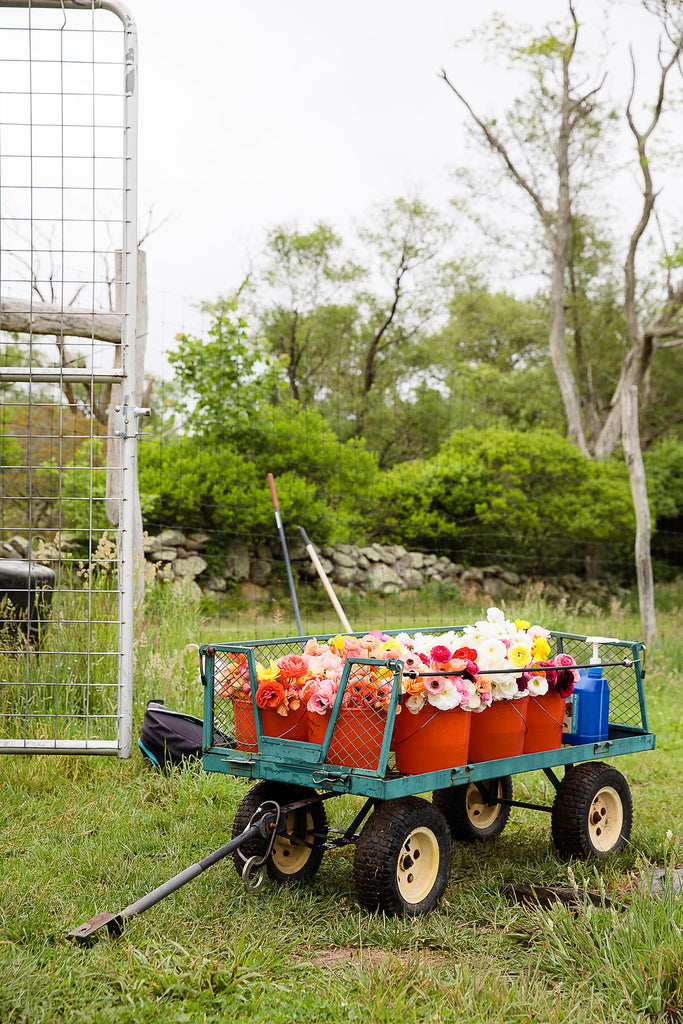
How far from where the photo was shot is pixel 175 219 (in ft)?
43.5

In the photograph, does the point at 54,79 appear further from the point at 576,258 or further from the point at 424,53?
the point at 576,258

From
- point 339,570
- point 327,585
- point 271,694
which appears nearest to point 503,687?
point 271,694

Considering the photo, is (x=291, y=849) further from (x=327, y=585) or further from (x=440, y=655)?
(x=327, y=585)

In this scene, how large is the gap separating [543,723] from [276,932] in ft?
4.24

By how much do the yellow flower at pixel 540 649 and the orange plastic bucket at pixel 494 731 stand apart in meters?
0.29

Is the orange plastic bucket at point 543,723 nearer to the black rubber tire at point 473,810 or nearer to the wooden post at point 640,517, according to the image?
the black rubber tire at point 473,810

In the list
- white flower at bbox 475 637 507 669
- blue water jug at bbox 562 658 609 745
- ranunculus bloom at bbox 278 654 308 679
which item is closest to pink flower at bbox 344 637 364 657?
ranunculus bloom at bbox 278 654 308 679

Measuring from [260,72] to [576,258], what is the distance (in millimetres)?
8371

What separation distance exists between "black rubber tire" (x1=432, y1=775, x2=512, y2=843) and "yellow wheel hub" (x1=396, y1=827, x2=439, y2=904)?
71 cm

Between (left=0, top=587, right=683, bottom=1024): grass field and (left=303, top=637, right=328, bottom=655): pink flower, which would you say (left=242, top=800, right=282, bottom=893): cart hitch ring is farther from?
(left=303, top=637, right=328, bottom=655): pink flower

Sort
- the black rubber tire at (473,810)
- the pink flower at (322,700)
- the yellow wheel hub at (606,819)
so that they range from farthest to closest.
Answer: the black rubber tire at (473,810)
the yellow wheel hub at (606,819)
the pink flower at (322,700)

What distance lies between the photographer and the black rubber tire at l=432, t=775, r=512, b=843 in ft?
12.8

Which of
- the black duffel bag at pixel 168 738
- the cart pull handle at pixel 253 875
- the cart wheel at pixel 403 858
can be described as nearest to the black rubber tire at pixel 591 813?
the cart wheel at pixel 403 858

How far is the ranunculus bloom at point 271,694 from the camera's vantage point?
3174mm
